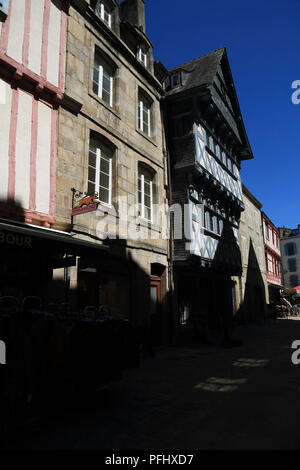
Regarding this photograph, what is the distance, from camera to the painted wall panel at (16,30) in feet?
21.1

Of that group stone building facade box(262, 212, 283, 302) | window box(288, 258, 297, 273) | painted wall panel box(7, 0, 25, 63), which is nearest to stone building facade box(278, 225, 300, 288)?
window box(288, 258, 297, 273)

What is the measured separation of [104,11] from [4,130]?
626 centimetres

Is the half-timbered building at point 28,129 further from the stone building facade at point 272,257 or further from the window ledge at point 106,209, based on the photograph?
the stone building facade at point 272,257

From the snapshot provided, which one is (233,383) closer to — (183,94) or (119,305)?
(119,305)

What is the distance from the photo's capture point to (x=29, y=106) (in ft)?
21.6

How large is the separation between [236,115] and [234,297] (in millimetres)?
9926

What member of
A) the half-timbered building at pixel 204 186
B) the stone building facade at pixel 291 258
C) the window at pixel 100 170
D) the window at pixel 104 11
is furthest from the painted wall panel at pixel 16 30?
the stone building facade at pixel 291 258

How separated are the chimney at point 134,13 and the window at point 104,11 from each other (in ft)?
6.15

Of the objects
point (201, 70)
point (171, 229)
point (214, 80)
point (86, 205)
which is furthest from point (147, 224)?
point (201, 70)

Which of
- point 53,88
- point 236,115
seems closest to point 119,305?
point 53,88

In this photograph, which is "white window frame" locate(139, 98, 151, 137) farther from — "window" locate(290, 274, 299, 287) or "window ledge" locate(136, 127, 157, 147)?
"window" locate(290, 274, 299, 287)

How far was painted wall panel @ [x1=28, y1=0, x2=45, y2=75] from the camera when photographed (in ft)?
22.3

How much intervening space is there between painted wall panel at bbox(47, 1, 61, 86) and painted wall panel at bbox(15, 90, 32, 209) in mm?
1001

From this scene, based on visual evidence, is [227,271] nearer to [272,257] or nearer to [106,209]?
[106,209]
